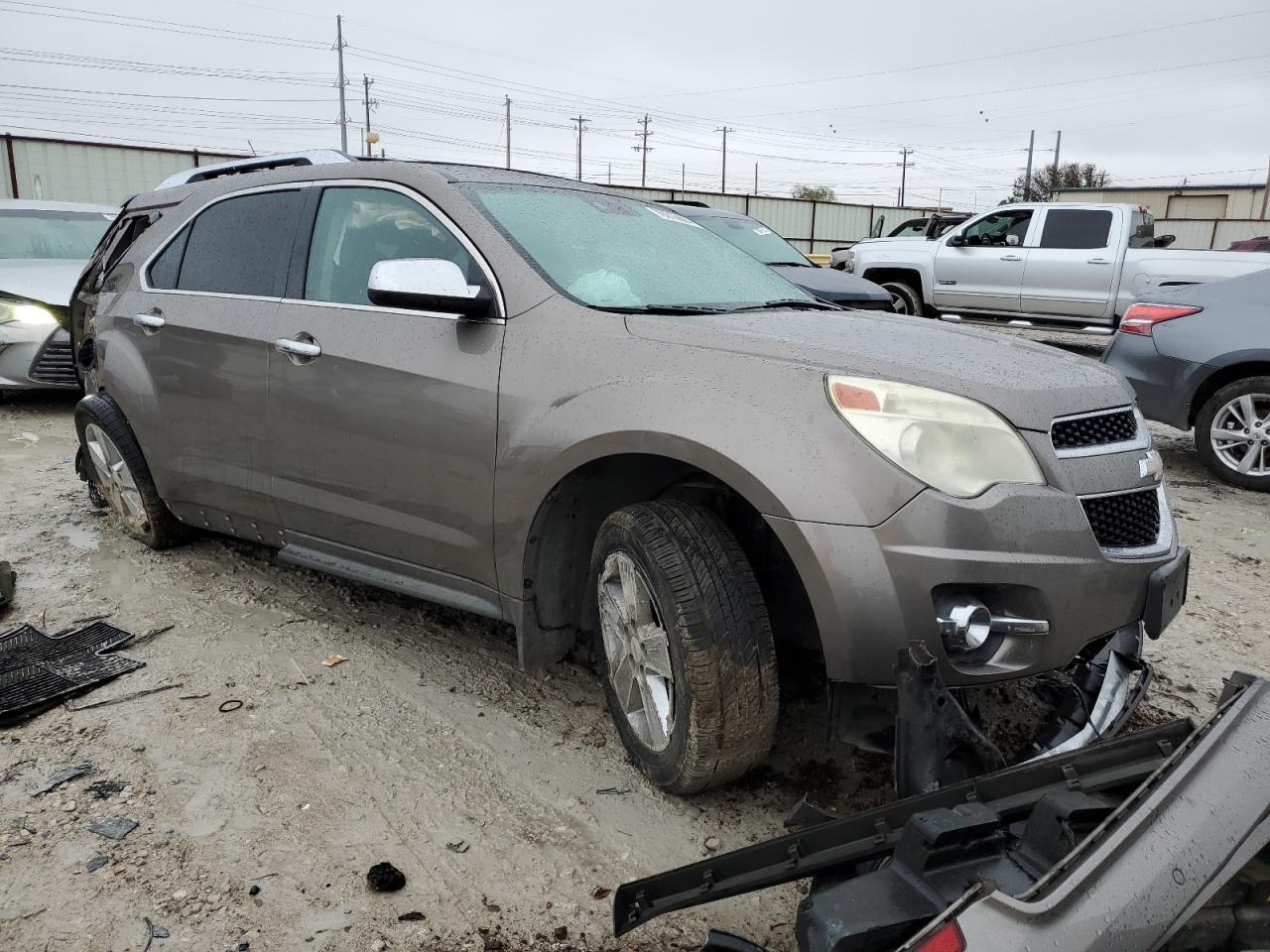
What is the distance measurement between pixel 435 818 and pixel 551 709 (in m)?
0.70

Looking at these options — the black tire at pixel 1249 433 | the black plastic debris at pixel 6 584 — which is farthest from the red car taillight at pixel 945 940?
the black tire at pixel 1249 433

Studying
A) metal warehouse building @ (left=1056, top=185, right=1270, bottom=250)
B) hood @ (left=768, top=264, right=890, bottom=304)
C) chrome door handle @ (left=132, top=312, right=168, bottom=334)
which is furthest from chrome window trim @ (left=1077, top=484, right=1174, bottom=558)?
Result: metal warehouse building @ (left=1056, top=185, right=1270, bottom=250)

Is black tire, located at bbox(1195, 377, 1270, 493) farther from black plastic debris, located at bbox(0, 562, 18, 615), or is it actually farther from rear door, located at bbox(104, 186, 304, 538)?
black plastic debris, located at bbox(0, 562, 18, 615)

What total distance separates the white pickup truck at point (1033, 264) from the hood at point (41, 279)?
8.26 meters

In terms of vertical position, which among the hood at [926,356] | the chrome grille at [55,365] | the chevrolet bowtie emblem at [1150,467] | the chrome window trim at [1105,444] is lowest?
the chrome grille at [55,365]

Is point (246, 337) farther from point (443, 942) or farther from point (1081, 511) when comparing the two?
point (1081, 511)

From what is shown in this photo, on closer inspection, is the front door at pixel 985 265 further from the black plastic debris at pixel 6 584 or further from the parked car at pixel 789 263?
the black plastic debris at pixel 6 584

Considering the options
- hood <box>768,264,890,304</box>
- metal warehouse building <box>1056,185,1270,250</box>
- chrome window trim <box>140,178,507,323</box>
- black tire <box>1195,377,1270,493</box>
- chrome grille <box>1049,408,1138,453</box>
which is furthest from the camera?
metal warehouse building <box>1056,185,1270,250</box>

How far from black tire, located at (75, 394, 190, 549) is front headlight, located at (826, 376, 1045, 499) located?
3395 mm

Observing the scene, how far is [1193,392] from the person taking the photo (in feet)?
20.6

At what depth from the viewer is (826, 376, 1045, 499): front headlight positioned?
2186 mm

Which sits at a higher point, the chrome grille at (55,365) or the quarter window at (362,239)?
the quarter window at (362,239)

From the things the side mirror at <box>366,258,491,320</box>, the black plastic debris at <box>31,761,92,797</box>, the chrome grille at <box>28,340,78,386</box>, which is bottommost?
the black plastic debris at <box>31,761,92,797</box>

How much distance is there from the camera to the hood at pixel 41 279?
797 cm
